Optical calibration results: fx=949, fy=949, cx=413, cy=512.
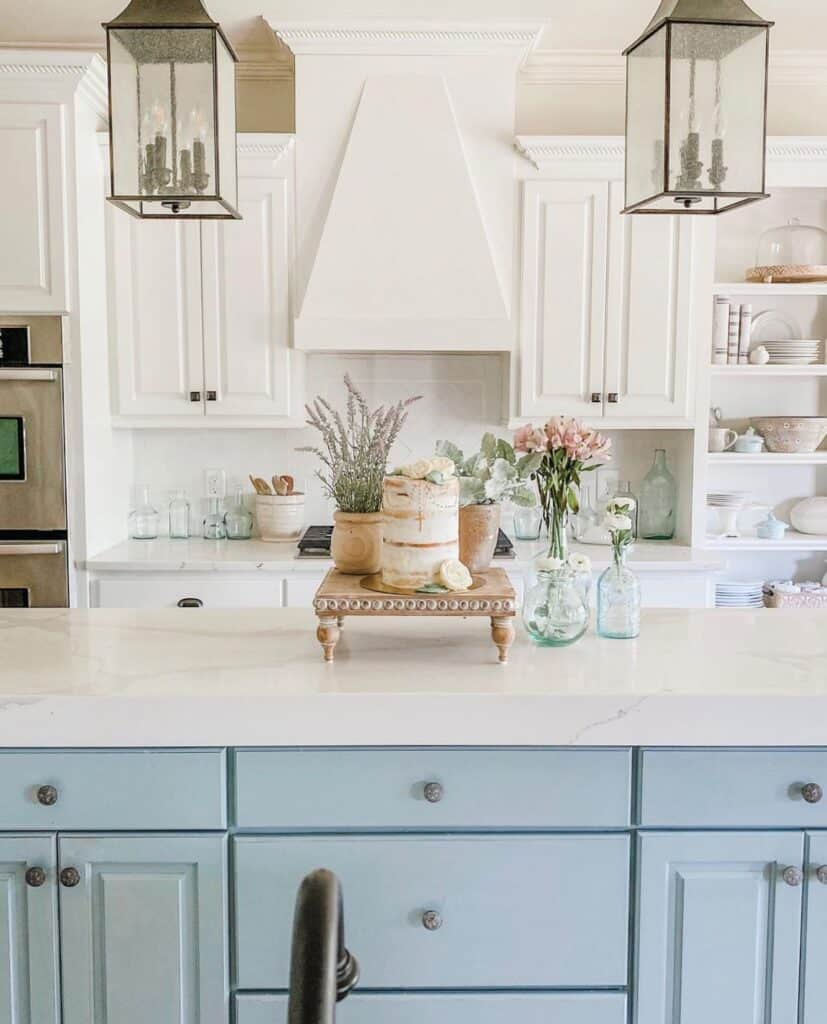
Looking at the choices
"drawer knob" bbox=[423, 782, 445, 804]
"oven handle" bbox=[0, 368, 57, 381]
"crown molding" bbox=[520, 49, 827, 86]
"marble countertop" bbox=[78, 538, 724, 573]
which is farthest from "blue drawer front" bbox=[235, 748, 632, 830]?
"crown molding" bbox=[520, 49, 827, 86]

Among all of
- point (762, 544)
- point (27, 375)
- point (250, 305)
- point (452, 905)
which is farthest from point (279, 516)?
point (452, 905)

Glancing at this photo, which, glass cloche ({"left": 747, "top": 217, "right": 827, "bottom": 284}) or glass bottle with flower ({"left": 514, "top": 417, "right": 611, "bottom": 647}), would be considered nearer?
glass bottle with flower ({"left": 514, "top": 417, "right": 611, "bottom": 647})

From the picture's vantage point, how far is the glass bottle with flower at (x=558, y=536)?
183 centimetres

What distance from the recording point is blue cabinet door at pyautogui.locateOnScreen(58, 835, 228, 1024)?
1.60 m

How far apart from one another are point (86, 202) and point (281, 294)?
29.3 inches

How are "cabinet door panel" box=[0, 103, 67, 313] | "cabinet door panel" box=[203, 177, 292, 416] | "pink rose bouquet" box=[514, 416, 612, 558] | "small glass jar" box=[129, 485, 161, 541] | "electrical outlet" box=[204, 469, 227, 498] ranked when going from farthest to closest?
"electrical outlet" box=[204, 469, 227, 498] → "small glass jar" box=[129, 485, 161, 541] → "cabinet door panel" box=[203, 177, 292, 416] → "cabinet door panel" box=[0, 103, 67, 313] → "pink rose bouquet" box=[514, 416, 612, 558]

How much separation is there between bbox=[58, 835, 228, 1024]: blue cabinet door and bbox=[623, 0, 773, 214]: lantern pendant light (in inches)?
54.4

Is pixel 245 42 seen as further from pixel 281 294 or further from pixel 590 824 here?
pixel 590 824

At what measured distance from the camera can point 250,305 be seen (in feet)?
11.7

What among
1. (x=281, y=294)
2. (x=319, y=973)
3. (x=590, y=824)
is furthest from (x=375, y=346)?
(x=319, y=973)

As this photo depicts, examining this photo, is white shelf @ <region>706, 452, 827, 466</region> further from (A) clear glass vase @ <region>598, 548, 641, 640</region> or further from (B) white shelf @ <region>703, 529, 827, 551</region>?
(A) clear glass vase @ <region>598, 548, 641, 640</region>

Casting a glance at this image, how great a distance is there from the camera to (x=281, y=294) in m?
3.57

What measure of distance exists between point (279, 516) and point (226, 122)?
2.23 meters

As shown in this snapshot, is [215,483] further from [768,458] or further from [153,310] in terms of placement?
[768,458]
